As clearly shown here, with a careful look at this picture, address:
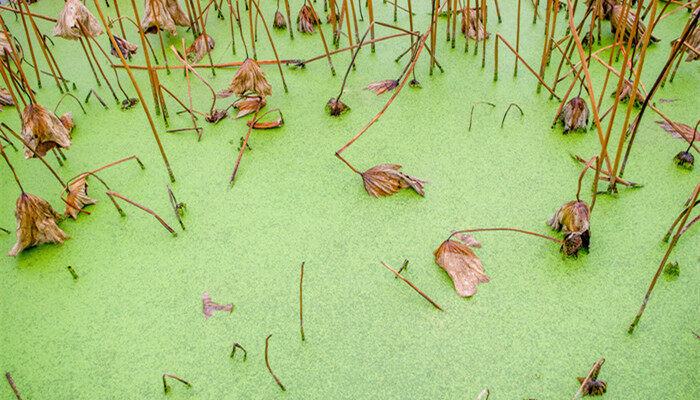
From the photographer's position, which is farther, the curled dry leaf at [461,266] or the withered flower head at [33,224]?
the withered flower head at [33,224]

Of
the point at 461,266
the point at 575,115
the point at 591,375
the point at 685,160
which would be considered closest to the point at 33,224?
the point at 461,266

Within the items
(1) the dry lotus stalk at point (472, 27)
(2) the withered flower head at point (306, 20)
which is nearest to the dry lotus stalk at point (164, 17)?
(2) the withered flower head at point (306, 20)

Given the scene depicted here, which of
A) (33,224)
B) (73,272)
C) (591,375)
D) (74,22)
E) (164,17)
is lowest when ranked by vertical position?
(591,375)

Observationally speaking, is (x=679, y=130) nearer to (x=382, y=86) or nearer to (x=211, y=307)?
(x=382, y=86)

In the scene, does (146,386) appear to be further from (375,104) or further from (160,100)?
(375,104)

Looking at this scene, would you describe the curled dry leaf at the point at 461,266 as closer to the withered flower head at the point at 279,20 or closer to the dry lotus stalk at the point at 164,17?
the withered flower head at the point at 279,20

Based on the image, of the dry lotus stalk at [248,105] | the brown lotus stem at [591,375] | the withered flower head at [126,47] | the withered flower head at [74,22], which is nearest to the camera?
the brown lotus stem at [591,375]

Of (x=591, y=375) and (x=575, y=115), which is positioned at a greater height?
(x=575, y=115)

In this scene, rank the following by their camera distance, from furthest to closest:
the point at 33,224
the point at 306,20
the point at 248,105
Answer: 1. the point at 306,20
2. the point at 248,105
3. the point at 33,224
